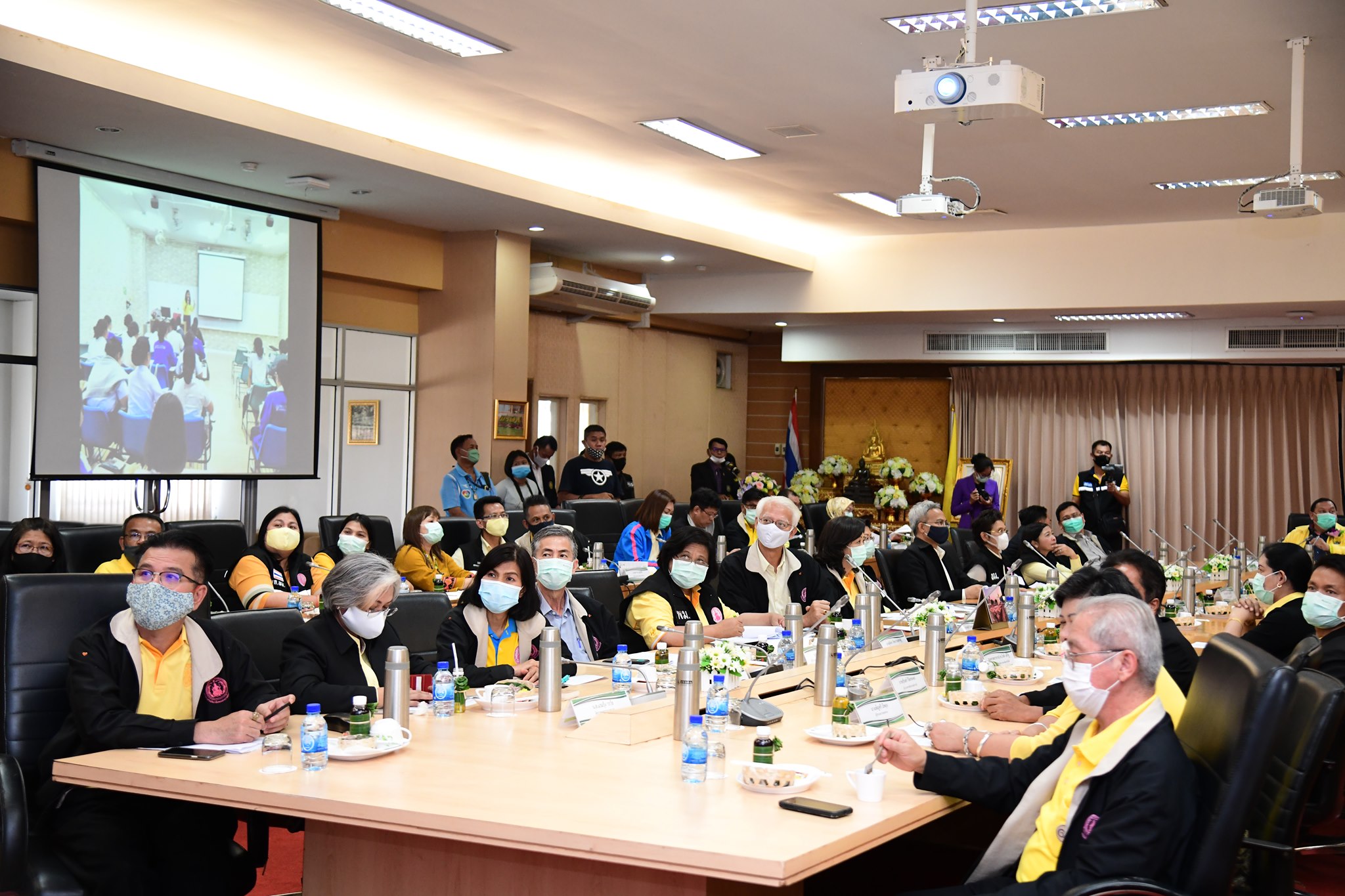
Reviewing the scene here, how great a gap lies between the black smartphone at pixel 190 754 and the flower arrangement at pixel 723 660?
1.44 m

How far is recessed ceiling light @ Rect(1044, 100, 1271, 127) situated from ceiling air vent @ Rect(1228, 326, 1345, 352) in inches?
239

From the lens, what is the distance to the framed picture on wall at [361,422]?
1086 centimetres

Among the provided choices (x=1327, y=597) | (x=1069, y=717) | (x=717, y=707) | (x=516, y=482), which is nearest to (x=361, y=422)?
(x=516, y=482)

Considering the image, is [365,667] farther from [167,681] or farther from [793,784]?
[793,784]

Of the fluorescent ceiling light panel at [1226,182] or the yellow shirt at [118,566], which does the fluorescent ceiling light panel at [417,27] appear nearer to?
the yellow shirt at [118,566]

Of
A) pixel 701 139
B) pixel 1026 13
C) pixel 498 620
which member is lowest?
pixel 498 620

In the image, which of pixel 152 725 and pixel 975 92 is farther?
pixel 975 92

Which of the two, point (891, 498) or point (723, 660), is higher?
point (891, 498)

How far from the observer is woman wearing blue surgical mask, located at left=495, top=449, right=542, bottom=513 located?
425 inches

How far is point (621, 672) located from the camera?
14.2 feet

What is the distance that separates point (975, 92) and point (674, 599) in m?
2.51

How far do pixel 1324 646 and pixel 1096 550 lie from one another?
5.29 meters

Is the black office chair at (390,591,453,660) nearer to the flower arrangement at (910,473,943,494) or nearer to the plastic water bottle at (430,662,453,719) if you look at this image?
the plastic water bottle at (430,662,453,719)

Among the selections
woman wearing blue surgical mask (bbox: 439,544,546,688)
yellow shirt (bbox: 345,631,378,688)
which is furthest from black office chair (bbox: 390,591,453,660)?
Answer: yellow shirt (bbox: 345,631,378,688)
